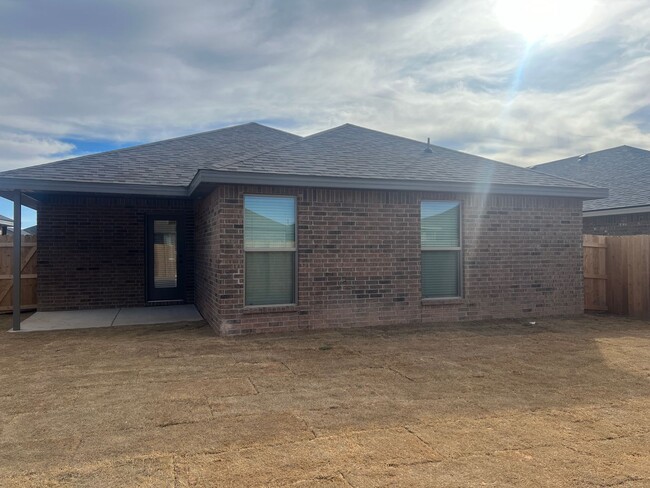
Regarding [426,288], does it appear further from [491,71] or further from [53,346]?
[53,346]

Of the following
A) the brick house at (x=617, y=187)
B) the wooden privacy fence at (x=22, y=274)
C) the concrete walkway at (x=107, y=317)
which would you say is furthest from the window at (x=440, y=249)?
the wooden privacy fence at (x=22, y=274)

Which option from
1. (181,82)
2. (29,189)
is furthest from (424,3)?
(29,189)

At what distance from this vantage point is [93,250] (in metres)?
10.6

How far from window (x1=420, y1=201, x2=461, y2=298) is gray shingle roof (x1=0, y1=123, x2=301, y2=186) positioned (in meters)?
4.13

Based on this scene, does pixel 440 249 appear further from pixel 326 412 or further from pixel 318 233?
pixel 326 412

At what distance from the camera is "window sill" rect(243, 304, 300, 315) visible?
24.8 ft

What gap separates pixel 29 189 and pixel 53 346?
9.80 ft

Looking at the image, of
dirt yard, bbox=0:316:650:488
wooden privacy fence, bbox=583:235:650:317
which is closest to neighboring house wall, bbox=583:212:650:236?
wooden privacy fence, bbox=583:235:650:317

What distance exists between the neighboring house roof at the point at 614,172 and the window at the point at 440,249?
7329mm

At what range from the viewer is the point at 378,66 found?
9.14 meters

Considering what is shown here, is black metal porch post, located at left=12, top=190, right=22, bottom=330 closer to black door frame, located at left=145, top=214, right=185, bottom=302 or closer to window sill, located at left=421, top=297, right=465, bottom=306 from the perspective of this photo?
black door frame, located at left=145, top=214, right=185, bottom=302

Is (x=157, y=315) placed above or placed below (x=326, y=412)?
above

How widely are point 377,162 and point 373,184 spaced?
1.05 metres

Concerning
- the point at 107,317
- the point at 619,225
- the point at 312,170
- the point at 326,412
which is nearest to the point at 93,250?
the point at 107,317
